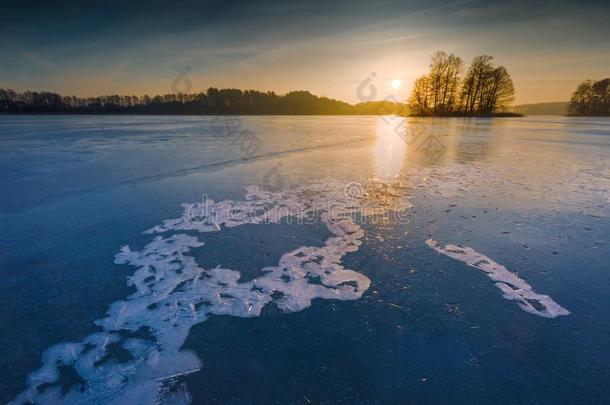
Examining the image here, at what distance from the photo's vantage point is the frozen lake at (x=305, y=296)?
6.49 ft

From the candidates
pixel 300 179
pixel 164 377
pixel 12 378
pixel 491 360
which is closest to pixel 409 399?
pixel 491 360

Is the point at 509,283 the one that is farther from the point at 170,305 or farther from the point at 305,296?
the point at 170,305

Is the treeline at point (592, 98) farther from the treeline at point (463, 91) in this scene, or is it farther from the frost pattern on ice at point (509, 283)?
the frost pattern on ice at point (509, 283)

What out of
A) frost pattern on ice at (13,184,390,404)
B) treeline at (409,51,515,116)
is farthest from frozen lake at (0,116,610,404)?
treeline at (409,51,515,116)

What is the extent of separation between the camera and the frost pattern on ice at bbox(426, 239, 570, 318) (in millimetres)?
2631

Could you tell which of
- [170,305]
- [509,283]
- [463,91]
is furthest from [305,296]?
[463,91]

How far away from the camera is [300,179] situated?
759 cm

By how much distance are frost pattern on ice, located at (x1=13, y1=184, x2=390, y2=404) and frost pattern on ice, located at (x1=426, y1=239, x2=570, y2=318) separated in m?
1.23

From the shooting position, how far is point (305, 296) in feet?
9.64

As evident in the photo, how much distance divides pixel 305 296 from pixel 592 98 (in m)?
78.3

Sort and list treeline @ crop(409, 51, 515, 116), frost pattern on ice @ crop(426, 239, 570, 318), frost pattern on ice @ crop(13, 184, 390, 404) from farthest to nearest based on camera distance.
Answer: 1. treeline @ crop(409, 51, 515, 116)
2. frost pattern on ice @ crop(426, 239, 570, 318)
3. frost pattern on ice @ crop(13, 184, 390, 404)

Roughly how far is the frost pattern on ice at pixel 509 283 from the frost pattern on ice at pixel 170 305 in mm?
1231

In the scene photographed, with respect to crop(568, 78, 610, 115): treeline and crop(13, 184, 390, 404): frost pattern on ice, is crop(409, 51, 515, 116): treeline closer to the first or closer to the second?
crop(568, 78, 610, 115): treeline

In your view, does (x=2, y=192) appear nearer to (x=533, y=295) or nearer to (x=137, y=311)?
(x=137, y=311)
